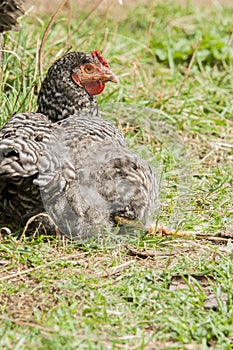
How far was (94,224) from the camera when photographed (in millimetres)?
3844

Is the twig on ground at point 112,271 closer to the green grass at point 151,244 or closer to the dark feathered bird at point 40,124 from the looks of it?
the green grass at point 151,244

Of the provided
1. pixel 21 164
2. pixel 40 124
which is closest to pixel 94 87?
pixel 40 124

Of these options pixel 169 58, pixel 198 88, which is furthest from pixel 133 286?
pixel 169 58

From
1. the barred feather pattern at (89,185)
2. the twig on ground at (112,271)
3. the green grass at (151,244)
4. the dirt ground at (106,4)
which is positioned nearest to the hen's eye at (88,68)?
the green grass at (151,244)

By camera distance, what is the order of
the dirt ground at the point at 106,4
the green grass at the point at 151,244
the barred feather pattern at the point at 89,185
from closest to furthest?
the green grass at the point at 151,244 → the barred feather pattern at the point at 89,185 → the dirt ground at the point at 106,4

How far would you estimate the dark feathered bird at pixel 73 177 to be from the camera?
12.1 ft

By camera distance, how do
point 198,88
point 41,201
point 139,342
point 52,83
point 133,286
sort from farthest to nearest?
point 198,88, point 52,83, point 41,201, point 133,286, point 139,342

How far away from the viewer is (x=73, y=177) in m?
3.77

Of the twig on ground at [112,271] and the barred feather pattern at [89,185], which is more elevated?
the barred feather pattern at [89,185]

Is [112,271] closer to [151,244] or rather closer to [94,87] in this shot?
[151,244]

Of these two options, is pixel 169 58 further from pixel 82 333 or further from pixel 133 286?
pixel 82 333

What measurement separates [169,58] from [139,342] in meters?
4.47

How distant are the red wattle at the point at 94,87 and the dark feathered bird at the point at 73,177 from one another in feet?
1.79

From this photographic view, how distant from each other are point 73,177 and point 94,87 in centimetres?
109
